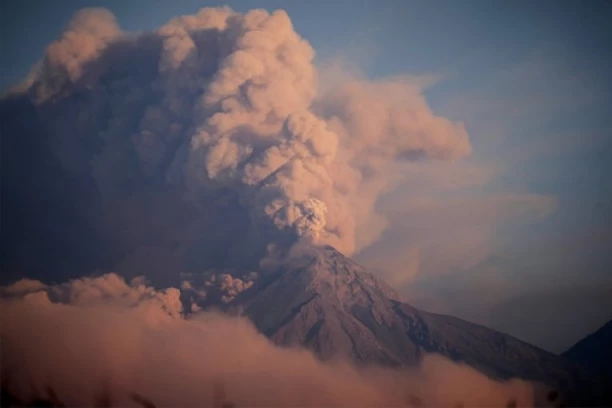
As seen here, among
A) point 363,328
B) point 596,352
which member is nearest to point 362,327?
point 363,328

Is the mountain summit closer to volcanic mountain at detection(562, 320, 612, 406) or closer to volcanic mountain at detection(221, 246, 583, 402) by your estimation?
volcanic mountain at detection(221, 246, 583, 402)

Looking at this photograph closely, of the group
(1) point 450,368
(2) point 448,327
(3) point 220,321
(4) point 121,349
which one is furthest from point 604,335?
(4) point 121,349

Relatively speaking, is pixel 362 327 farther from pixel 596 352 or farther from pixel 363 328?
pixel 596 352

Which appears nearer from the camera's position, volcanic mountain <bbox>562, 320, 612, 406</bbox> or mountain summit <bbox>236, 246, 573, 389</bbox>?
mountain summit <bbox>236, 246, 573, 389</bbox>

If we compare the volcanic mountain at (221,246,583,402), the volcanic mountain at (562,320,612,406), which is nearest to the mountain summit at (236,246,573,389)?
the volcanic mountain at (221,246,583,402)

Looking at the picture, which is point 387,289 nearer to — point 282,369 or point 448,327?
point 448,327

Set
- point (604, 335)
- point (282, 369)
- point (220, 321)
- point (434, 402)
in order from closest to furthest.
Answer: point (434, 402), point (282, 369), point (220, 321), point (604, 335)
